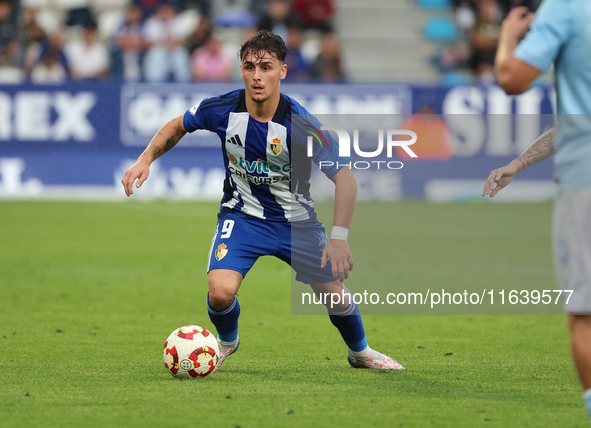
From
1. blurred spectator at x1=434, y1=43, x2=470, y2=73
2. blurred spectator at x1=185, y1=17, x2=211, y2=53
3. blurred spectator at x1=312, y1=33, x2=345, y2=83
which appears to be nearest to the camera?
blurred spectator at x1=312, y1=33, x2=345, y2=83

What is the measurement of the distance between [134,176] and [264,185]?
0.83 metres

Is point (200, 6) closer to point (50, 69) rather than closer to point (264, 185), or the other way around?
point (50, 69)

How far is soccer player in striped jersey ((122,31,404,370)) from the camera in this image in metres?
4.88

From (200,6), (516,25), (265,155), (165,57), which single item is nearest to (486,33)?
(200,6)

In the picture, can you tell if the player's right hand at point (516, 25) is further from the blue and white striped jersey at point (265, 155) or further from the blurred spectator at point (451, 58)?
the blurred spectator at point (451, 58)

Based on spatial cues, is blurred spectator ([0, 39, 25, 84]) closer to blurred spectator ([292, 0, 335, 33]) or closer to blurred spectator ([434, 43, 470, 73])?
blurred spectator ([292, 0, 335, 33])

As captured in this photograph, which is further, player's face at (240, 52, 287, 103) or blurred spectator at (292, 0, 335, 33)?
blurred spectator at (292, 0, 335, 33)

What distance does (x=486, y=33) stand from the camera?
21.1 meters

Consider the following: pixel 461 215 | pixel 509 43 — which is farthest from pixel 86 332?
pixel 461 215

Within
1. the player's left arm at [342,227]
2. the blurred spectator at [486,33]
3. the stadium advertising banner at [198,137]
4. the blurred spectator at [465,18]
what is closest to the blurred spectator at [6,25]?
the stadium advertising banner at [198,137]

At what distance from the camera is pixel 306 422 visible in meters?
3.82

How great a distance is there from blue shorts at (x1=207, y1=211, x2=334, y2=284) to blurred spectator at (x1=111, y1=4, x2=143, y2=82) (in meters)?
12.9

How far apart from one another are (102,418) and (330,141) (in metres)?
2.12

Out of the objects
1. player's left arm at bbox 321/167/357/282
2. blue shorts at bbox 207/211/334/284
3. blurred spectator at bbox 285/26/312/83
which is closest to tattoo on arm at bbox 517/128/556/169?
player's left arm at bbox 321/167/357/282
